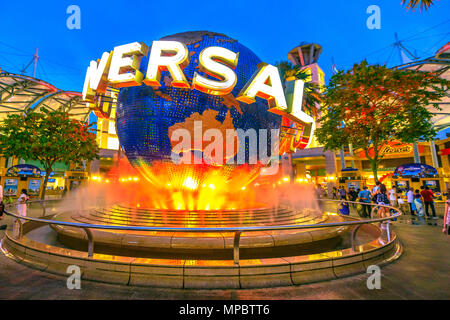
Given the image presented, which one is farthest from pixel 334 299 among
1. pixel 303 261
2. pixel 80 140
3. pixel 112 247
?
pixel 80 140

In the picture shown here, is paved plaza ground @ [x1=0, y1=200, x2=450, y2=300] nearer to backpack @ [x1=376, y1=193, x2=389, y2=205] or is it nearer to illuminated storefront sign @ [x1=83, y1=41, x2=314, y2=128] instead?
illuminated storefront sign @ [x1=83, y1=41, x2=314, y2=128]

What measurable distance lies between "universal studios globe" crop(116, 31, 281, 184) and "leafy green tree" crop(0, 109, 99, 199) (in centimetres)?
943

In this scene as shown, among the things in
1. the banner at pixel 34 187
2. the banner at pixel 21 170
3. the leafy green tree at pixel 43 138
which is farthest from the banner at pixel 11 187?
the leafy green tree at pixel 43 138

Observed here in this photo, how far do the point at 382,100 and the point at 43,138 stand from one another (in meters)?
19.2

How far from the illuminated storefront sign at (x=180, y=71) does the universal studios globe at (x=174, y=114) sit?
1.58 ft

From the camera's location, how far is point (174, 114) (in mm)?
6188

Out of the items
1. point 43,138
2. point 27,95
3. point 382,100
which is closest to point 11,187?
point 43,138

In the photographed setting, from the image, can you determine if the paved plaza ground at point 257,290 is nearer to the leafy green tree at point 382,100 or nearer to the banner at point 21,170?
the leafy green tree at point 382,100

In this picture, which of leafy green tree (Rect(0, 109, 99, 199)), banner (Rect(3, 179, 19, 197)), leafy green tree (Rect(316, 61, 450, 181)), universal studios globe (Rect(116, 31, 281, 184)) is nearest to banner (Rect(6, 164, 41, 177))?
banner (Rect(3, 179, 19, 197))

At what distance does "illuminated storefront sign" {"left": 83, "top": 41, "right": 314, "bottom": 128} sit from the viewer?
18.3 feet

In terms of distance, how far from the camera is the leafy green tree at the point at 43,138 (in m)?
12.9

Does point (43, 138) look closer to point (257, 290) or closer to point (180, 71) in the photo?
point (180, 71)

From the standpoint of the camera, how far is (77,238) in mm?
5250
